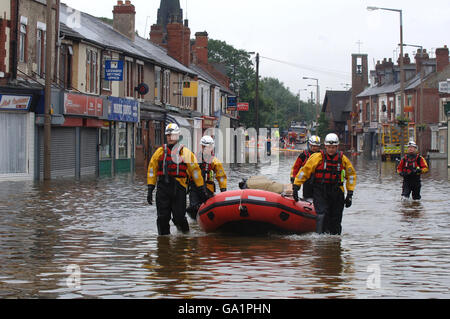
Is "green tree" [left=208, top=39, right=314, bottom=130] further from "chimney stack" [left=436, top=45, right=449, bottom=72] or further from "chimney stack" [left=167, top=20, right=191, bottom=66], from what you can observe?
"chimney stack" [left=167, top=20, right=191, bottom=66]

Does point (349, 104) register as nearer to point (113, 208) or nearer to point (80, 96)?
point (80, 96)

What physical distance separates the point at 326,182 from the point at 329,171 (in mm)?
179

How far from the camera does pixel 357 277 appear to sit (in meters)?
8.52

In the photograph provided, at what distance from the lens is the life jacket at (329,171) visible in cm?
1222

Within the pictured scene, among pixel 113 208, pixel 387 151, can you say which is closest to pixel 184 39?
pixel 387 151

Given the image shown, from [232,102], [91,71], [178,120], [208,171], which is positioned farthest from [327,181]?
[232,102]

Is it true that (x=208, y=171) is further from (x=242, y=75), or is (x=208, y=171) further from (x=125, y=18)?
(x=242, y=75)

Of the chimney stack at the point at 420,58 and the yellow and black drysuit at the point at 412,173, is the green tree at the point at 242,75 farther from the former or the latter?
the yellow and black drysuit at the point at 412,173

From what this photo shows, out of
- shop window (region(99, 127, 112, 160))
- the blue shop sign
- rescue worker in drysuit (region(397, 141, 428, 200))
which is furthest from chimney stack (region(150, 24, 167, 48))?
rescue worker in drysuit (region(397, 141, 428, 200))

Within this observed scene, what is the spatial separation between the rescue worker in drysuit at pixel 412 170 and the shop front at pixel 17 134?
13615 mm

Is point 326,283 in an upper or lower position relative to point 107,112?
lower

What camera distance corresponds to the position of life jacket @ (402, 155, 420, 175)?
20.1 metres

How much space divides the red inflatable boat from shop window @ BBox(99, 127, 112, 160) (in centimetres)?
2322
